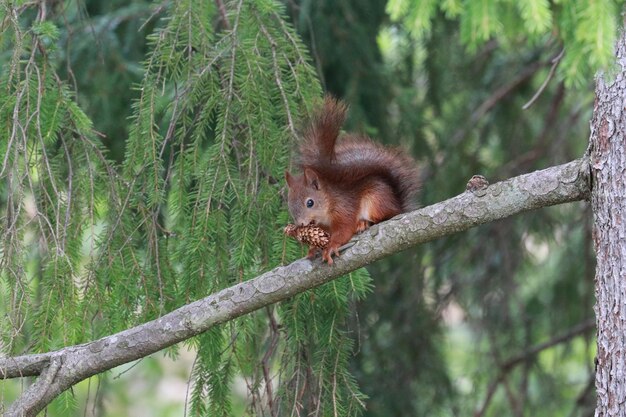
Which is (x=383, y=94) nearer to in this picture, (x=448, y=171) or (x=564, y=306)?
(x=448, y=171)

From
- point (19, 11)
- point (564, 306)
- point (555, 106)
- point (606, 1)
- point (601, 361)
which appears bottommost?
point (601, 361)

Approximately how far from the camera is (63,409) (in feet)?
8.03

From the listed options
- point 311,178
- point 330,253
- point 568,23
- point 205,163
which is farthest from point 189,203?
point 568,23

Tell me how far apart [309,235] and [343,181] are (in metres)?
0.40

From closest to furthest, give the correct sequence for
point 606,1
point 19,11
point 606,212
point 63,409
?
1. point 606,1
2. point 606,212
3. point 63,409
4. point 19,11

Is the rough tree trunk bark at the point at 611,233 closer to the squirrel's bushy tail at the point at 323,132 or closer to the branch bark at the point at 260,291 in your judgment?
the branch bark at the point at 260,291

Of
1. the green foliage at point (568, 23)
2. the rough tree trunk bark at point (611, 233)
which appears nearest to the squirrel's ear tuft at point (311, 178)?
the green foliage at point (568, 23)

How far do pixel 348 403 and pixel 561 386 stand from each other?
9.94 ft

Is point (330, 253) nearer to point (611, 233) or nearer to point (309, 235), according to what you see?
point (309, 235)

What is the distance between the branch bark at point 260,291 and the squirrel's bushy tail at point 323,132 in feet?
1.10

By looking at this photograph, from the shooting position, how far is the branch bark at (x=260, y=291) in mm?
2184

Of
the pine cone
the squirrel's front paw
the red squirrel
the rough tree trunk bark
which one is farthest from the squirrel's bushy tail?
the rough tree trunk bark

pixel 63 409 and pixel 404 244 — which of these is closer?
pixel 404 244

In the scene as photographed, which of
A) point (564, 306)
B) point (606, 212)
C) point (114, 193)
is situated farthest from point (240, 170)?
point (564, 306)
